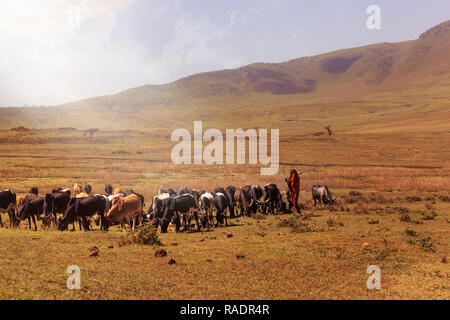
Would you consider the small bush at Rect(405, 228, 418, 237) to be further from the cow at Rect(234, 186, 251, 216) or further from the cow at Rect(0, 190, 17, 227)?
the cow at Rect(0, 190, 17, 227)

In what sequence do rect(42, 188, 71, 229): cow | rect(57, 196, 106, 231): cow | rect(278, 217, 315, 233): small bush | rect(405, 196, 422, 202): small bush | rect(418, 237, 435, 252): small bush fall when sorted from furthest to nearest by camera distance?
rect(405, 196, 422, 202): small bush, rect(42, 188, 71, 229): cow, rect(57, 196, 106, 231): cow, rect(278, 217, 315, 233): small bush, rect(418, 237, 435, 252): small bush

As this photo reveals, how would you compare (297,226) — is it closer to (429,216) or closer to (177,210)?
(177,210)

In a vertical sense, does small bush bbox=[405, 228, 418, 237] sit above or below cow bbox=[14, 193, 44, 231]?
below

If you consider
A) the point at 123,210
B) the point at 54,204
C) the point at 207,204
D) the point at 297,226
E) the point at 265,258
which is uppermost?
the point at 54,204

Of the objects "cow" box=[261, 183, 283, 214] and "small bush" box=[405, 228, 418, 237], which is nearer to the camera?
"small bush" box=[405, 228, 418, 237]

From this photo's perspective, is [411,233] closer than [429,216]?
Yes

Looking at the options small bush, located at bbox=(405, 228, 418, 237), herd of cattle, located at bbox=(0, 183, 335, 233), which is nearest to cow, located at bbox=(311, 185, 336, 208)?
herd of cattle, located at bbox=(0, 183, 335, 233)

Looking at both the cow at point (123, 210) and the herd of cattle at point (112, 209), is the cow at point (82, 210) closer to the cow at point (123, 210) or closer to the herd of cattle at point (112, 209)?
the herd of cattle at point (112, 209)

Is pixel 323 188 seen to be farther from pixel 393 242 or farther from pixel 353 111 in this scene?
pixel 353 111

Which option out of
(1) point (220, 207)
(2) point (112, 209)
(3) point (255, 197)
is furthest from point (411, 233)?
(2) point (112, 209)

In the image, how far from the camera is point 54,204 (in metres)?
17.7

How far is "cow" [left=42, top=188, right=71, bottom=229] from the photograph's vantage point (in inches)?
666

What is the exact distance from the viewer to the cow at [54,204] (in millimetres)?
16906
